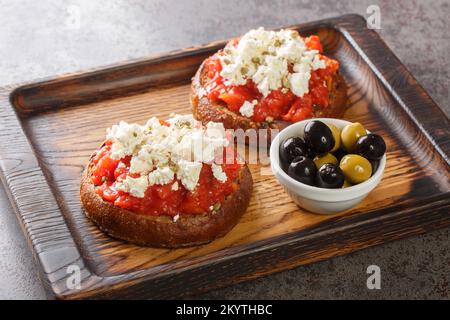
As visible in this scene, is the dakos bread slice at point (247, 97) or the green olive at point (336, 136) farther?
the dakos bread slice at point (247, 97)

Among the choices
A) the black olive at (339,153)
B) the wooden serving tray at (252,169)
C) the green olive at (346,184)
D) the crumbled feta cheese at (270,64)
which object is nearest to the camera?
the wooden serving tray at (252,169)

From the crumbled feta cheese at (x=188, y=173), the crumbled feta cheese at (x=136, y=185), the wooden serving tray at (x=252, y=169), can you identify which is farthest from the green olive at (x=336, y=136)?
the crumbled feta cheese at (x=136, y=185)

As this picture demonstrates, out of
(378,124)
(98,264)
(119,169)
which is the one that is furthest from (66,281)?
(378,124)

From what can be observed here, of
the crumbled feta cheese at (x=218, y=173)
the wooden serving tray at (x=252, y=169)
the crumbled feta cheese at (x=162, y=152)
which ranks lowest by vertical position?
the wooden serving tray at (x=252, y=169)

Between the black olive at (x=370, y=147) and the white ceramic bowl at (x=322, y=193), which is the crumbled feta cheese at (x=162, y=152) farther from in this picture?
the black olive at (x=370, y=147)

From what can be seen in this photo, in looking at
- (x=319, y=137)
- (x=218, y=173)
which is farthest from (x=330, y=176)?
(x=218, y=173)

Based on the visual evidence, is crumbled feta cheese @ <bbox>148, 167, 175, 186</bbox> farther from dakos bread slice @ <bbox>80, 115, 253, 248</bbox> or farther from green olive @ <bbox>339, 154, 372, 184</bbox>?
green olive @ <bbox>339, 154, 372, 184</bbox>
